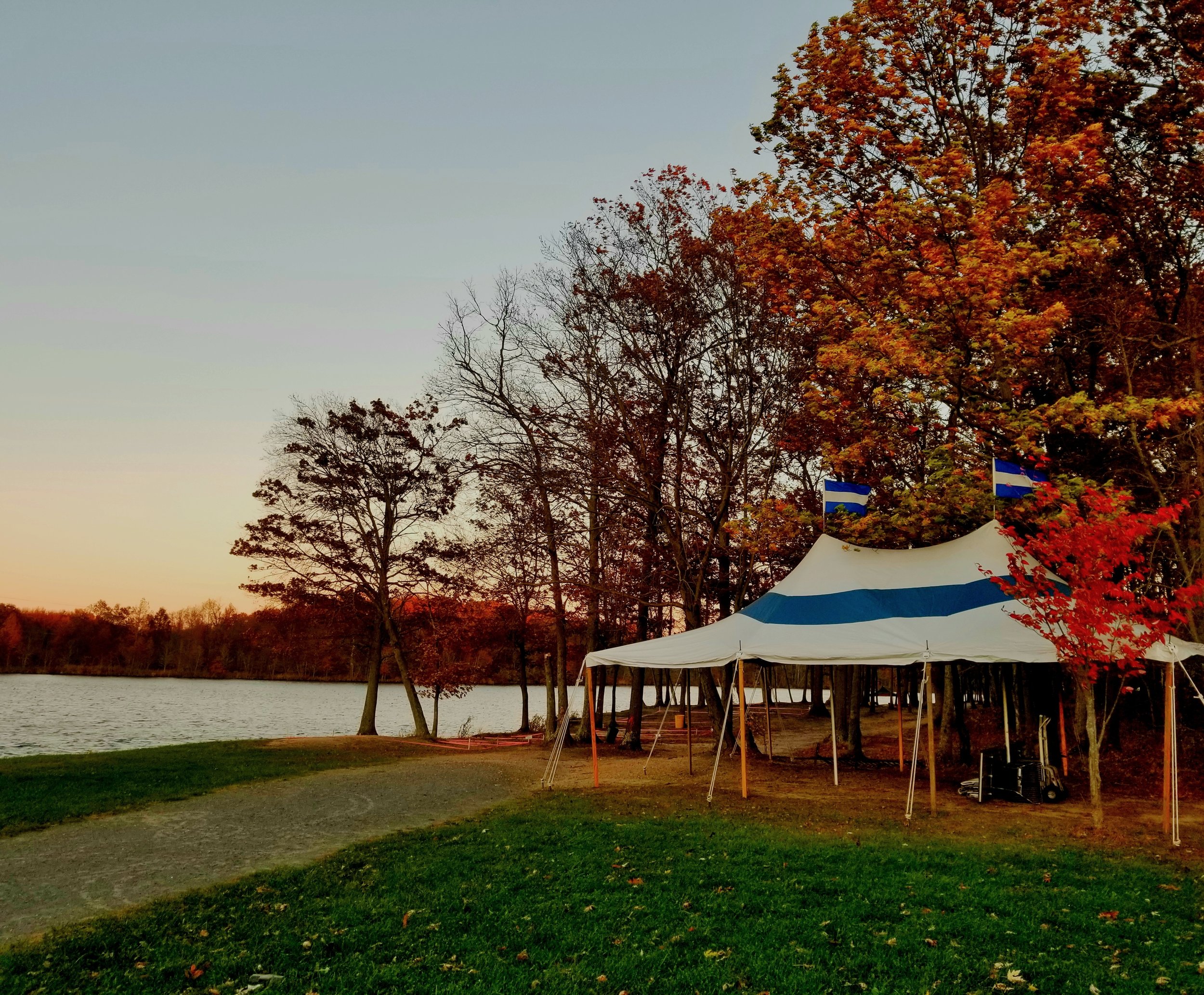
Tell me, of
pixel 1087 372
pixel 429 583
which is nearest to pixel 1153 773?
pixel 1087 372

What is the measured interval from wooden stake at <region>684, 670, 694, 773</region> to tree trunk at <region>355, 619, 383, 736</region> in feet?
30.0

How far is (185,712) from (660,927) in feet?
146

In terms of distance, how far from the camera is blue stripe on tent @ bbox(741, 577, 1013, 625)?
11.6 m

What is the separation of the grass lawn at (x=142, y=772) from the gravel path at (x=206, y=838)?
0.67m

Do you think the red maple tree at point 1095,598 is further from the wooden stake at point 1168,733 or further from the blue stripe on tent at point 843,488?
the blue stripe on tent at point 843,488

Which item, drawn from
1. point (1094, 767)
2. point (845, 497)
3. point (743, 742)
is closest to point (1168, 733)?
point (1094, 767)

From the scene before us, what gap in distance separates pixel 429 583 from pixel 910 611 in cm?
1560

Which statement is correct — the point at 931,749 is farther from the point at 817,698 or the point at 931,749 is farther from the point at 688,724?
the point at 817,698

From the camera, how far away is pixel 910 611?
39.1 feet

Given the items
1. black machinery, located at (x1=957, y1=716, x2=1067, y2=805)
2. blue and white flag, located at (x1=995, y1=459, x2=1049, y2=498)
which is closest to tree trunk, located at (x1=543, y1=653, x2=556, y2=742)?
black machinery, located at (x1=957, y1=716, x2=1067, y2=805)

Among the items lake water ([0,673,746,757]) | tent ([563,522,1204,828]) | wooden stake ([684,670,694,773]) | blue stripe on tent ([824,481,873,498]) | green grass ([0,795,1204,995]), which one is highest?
blue stripe on tent ([824,481,873,498])

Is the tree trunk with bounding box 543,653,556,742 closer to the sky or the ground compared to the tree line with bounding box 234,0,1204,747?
closer to the ground

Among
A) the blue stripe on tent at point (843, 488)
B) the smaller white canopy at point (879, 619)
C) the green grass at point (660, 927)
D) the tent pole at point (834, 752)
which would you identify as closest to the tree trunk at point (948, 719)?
the tent pole at point (834, 752)

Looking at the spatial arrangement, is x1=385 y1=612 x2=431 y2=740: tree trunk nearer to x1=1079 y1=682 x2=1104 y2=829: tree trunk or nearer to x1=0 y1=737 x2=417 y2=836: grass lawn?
x1=0 y1=737 x2=417 y2=836: grass lawn
